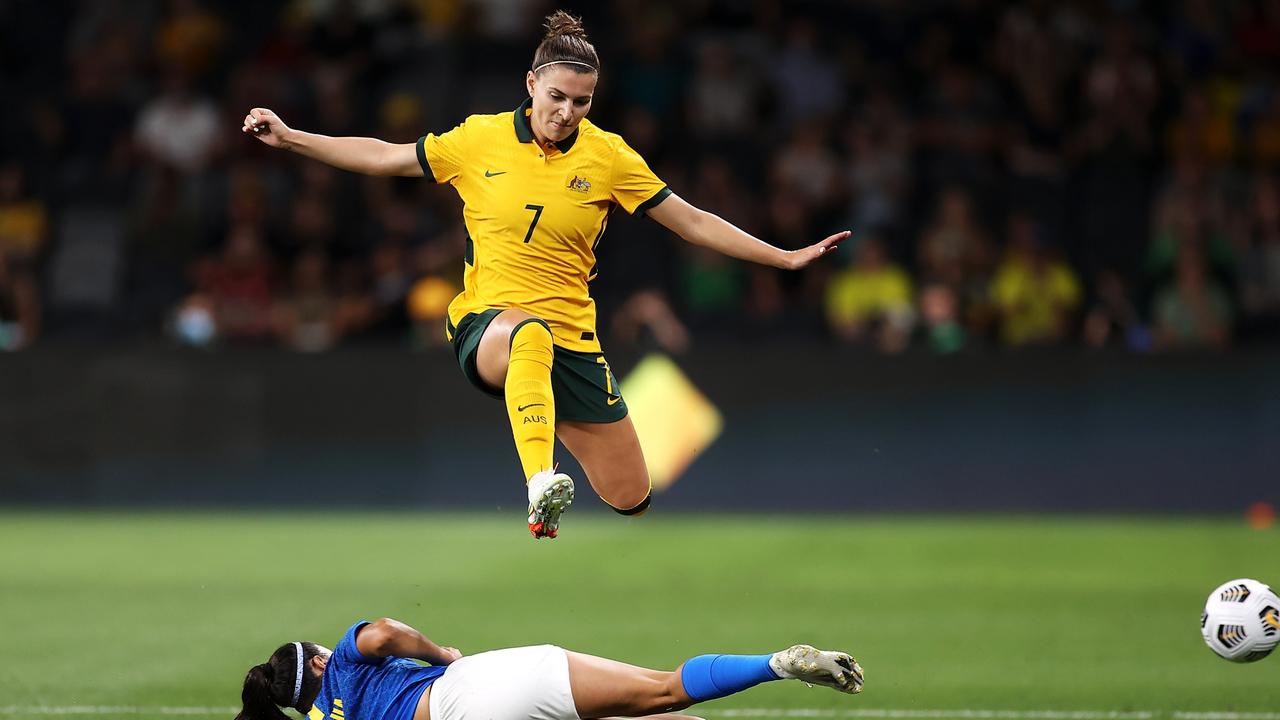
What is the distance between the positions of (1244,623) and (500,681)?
11.1ft

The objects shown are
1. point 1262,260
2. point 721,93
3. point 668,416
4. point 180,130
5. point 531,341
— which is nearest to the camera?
point 531,341

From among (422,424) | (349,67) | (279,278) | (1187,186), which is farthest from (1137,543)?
(349,67)

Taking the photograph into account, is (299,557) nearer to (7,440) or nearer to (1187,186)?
(7,440)

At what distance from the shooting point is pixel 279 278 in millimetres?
16875

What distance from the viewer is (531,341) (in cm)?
753

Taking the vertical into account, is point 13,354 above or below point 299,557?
A: above

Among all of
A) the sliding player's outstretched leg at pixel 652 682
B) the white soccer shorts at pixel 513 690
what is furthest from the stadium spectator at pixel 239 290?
the sliding player's outstretched leg at pixel 652 682

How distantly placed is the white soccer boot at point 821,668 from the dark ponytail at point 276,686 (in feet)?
6.25

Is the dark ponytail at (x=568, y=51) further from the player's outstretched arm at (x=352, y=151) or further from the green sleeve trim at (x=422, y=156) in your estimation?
the player's outstretched arm at (x=352, y=151)

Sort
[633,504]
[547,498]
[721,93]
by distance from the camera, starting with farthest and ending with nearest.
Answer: [721,93] → [633,504] → [547,498]

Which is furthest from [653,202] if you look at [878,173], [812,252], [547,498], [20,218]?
[20,218]

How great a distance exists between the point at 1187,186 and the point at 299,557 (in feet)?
29.8

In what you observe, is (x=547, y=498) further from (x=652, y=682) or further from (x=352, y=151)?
(x=352, y=151)

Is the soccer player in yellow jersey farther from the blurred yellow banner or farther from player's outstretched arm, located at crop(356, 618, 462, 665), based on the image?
the blurred yellow banner
